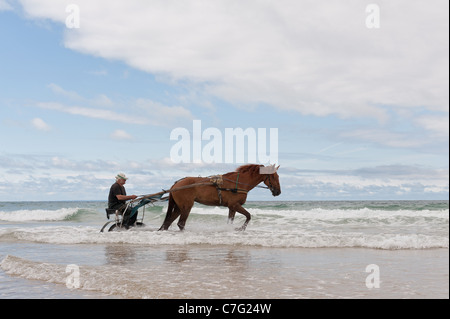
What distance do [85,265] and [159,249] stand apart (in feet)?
7.21

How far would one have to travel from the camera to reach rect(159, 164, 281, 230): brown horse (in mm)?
10852

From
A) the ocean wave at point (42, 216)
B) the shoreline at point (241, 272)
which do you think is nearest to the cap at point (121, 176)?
the shoreline at point (241, 272)

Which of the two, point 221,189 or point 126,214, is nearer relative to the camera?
point 221,189

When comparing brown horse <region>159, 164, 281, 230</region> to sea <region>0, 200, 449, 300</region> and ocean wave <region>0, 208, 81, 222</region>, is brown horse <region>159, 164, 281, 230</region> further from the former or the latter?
ocean wave <region>0, 208, 81, 222</region>

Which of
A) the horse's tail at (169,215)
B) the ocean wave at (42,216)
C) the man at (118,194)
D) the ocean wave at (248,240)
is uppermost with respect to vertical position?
the man at (118,194)

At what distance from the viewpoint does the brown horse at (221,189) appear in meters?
10.9

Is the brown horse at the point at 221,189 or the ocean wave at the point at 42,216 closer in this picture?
the brown horse at the point at 221,189

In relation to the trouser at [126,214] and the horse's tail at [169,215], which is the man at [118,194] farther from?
the horse's tail at [169,215]

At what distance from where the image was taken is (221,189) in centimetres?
1089

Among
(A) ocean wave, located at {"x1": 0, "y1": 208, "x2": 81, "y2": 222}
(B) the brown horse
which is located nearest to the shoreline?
(B) the brown horse

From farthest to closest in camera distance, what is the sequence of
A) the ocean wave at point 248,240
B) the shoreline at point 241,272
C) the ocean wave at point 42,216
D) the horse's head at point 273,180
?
the ocean wave at point 42,216
the horse's head at point 273,180
the ocean wave at point 248,240
the shoreline at point 241,272

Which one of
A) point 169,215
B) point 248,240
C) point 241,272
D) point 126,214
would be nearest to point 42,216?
point 126,214

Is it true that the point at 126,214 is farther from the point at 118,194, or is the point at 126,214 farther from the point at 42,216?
the point at 42,216

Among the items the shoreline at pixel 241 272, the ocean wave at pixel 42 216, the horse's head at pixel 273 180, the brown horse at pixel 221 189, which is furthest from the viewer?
the ocean wave at pixel 42 216
